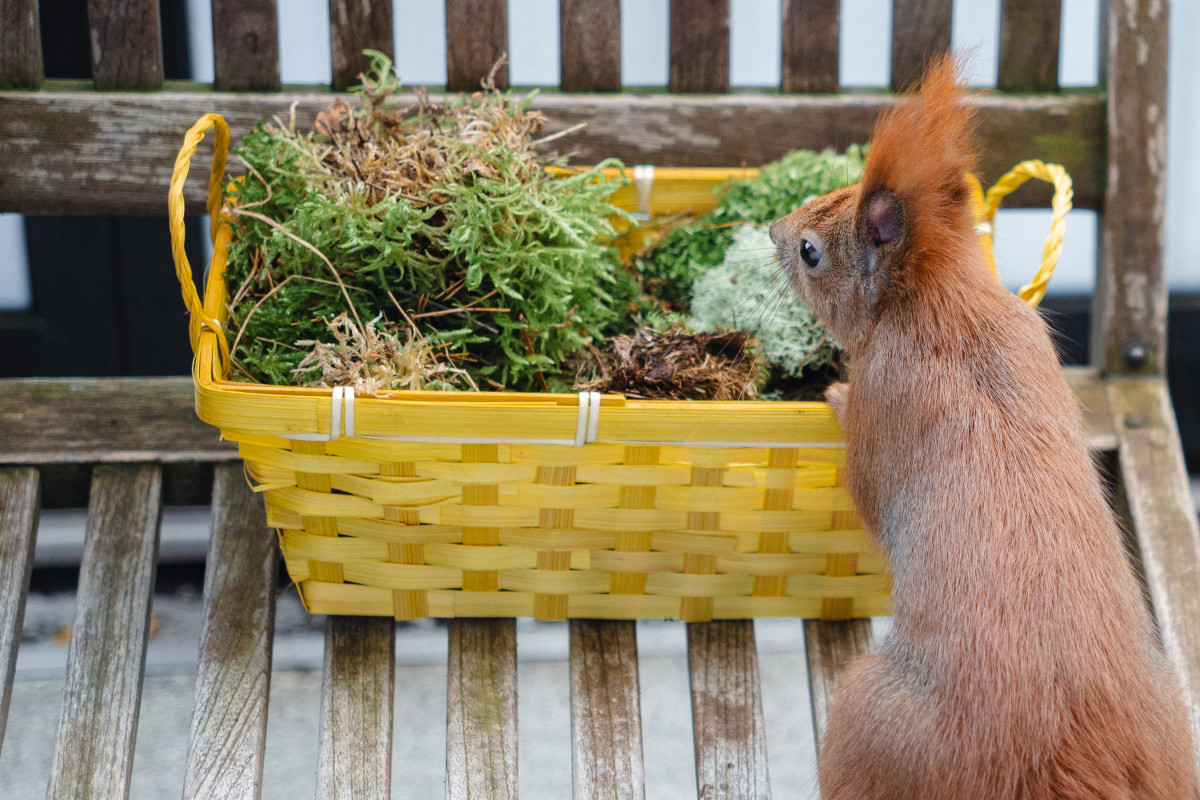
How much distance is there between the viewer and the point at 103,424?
134cm

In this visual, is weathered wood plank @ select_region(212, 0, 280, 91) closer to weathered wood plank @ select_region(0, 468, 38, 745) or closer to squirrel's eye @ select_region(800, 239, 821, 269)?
weathered wood plank @ select_region(0, 468, 38, 745)

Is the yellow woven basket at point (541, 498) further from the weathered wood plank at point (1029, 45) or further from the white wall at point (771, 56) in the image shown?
the white wall at point (771, 56)

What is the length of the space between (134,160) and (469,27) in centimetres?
48

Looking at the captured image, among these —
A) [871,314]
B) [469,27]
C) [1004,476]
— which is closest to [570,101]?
[469,27]

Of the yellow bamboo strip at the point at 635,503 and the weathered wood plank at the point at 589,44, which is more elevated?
the weathered wood plank at the point at 589,44

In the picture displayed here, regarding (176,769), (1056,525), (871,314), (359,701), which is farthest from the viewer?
(176,769)

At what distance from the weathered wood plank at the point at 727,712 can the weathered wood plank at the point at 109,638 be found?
0.58 m

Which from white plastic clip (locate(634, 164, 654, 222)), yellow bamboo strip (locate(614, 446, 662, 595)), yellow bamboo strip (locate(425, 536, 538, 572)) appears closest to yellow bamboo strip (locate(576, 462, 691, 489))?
yellow bamboo strip (locate(614, 446, 662, 595))

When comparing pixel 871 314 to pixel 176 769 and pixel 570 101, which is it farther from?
pixel 176 769

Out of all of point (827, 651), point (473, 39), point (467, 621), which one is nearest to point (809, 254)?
point (827, 651)

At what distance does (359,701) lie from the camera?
112 centimetres

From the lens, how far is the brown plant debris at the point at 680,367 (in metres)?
1.14

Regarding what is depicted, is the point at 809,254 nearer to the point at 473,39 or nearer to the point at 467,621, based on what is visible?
the point at 467,621

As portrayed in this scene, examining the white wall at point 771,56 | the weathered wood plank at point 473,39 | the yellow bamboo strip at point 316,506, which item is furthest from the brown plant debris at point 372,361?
the white wall at point 771,56
